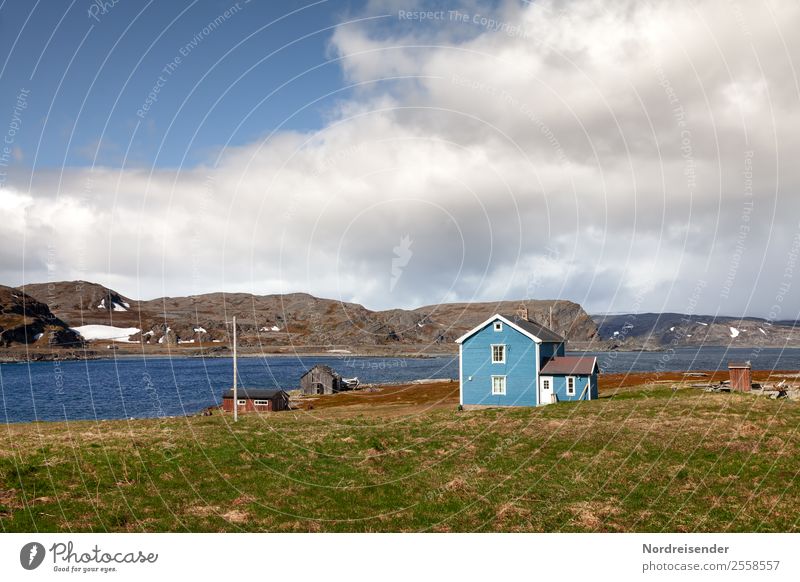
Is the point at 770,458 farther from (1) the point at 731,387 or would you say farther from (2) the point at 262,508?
(1) the point at 731,387

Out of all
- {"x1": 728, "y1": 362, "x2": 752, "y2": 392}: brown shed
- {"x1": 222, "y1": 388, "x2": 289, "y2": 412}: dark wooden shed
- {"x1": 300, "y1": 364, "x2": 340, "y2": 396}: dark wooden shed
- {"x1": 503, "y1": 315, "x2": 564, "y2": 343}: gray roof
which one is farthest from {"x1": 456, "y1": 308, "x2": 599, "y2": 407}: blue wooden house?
{"x1": 300, "y1": 364, "x2": 340, "y2": 396}: dark wooden shed

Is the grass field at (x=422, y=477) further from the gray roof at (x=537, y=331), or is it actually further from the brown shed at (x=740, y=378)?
the brown shed at (x=740, y=378)

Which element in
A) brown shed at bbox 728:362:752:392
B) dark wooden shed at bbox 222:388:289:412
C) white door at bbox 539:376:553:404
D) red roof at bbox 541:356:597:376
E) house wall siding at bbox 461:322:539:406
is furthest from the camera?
dark wooden shed at bbox 222:388:289:412

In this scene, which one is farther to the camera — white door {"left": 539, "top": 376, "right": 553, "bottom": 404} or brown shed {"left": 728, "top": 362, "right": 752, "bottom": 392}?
white door {"left": 539, "top": 376, "right": 553, "bottom": 404}

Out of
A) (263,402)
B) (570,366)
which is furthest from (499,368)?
(263,402)

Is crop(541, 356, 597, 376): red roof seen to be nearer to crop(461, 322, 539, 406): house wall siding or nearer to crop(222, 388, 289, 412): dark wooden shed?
crop(461, 322, 539, 406): house wall siding

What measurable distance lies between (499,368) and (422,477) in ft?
109

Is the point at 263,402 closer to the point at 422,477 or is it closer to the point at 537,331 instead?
the point at 537,331

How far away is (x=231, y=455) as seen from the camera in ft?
88.3

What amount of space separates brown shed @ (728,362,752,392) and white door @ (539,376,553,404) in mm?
15715

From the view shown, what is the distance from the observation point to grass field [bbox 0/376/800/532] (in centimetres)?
1823

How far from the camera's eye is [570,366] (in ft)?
181
